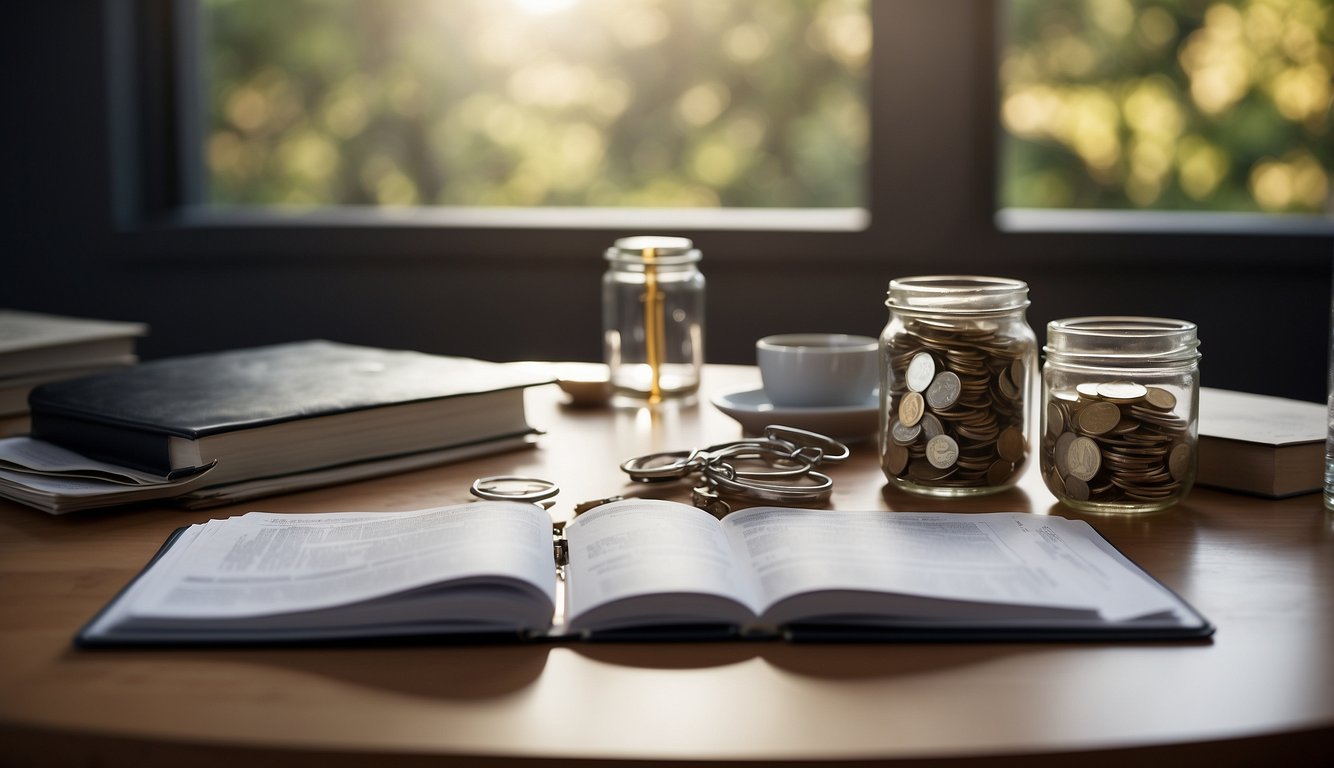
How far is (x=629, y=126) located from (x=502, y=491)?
5.22 m

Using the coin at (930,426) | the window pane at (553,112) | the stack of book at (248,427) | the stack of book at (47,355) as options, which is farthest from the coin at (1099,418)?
the window pane at (553,112)

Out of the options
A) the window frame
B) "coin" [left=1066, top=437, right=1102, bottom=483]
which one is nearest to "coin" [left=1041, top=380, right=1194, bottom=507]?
"coin" [left=1066, top=437, right=1102, bottom=483]

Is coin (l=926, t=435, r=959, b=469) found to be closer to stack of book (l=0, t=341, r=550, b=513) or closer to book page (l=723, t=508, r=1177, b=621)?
book page (l=723, t=508, r=1177, b=621)

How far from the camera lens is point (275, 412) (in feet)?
3.18

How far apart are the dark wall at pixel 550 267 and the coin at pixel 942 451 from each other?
4.78 ft

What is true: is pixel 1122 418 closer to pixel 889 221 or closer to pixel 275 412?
pixel 275 412

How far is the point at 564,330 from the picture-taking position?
2.48m

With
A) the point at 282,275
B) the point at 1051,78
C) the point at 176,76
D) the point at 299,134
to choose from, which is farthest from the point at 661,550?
the point at 299,134

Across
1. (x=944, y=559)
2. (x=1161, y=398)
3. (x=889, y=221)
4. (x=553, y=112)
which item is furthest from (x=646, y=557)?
(x=553, y=112)

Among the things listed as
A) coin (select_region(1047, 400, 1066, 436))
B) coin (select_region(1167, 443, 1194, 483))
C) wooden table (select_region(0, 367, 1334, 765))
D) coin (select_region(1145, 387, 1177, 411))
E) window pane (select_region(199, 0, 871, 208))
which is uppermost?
window pane (select_region(199, 0, 871, 208))

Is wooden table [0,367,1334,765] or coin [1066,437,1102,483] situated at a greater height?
coin [1066,437,1102,483]

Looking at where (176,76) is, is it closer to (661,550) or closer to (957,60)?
(957,60)

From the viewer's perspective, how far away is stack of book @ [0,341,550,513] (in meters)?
0.91

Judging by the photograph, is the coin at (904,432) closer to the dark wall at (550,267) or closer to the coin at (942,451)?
the coin at (942,451)
